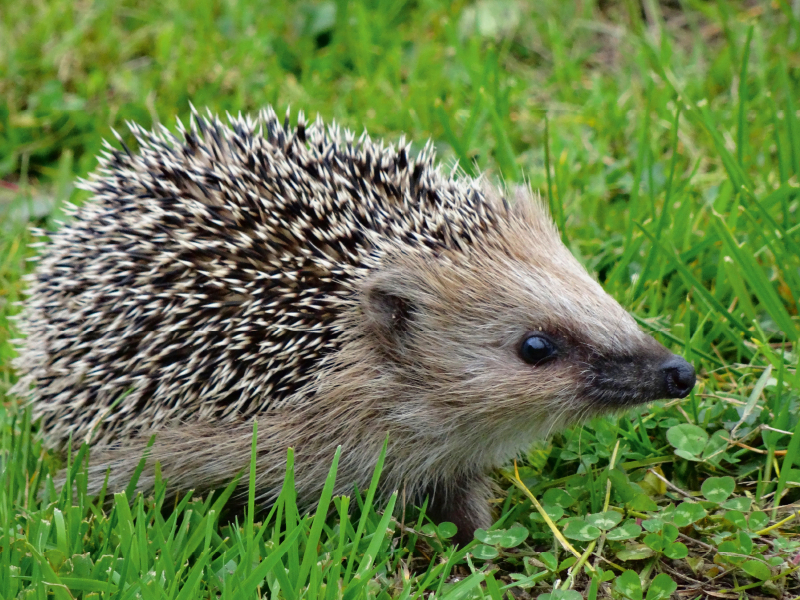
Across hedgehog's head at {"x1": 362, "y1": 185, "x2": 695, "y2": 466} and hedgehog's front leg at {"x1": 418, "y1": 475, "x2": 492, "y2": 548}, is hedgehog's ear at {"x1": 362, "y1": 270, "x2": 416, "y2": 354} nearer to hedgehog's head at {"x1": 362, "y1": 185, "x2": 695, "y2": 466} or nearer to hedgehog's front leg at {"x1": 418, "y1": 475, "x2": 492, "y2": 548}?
hedgehog's head at {"x1": 362, "y1": 185, "x2": 695, "y2": 466}

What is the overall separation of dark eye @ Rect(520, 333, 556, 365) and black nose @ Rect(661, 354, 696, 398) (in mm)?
432

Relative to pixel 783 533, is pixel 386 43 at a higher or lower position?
higher

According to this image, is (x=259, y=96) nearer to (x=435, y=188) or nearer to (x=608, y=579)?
(x=435, y=188)

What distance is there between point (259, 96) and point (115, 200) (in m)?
2.77

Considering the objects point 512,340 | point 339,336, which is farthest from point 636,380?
point 339,336

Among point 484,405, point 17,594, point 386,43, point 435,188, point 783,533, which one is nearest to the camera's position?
point 17,594

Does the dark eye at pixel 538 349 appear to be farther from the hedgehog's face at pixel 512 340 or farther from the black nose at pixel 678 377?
the black nose at pixel 678 377

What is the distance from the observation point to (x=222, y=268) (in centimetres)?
399

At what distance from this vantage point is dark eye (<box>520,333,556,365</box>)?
3.76 metres

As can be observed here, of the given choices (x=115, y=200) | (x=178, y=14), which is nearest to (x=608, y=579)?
(x=115, y=200)

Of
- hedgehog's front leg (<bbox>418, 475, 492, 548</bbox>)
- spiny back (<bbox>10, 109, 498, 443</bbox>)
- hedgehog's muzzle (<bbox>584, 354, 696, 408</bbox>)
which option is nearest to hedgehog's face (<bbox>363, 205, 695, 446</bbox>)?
hedgehog's muzzle (<bbox>584, 354, 696, 408</bbox>)

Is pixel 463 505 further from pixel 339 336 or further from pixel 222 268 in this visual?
pixel 222 268

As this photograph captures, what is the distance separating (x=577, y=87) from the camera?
689 centimetres

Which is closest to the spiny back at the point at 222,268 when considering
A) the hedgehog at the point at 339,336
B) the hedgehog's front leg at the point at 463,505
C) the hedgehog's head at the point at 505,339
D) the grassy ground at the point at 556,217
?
the hedgehog at the point at 339,336
